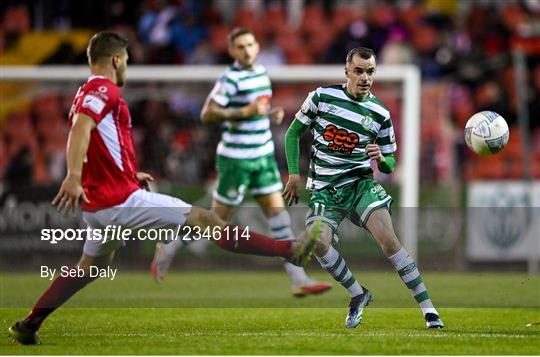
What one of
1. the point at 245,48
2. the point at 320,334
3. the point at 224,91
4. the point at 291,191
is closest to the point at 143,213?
the point at 291,191

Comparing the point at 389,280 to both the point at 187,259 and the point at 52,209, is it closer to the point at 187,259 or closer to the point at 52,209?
the point at 187,259

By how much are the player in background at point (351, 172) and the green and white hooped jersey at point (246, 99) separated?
282 cm

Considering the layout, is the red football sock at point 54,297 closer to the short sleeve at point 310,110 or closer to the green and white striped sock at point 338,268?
the green and white striped sock at point 338,268

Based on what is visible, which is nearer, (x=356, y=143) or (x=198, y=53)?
(x=356, y=143)

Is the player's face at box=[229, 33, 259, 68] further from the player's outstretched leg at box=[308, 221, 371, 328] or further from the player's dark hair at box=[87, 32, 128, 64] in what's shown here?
the player's dark hair at box=[87, 32, 128, 64]

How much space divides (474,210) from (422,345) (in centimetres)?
909

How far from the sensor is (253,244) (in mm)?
8633

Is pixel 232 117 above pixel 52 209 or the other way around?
above

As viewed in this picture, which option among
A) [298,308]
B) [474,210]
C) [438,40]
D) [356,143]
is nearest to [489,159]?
[474,210]

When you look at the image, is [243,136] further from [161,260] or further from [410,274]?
[410,274]

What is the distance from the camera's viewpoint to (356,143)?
9.48 meters

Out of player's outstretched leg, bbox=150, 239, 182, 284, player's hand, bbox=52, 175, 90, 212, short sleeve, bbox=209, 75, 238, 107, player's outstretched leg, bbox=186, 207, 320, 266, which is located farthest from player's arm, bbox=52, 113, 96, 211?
short sleeve, bbox=209, 75, 238, 107

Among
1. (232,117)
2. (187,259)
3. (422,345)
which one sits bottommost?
(187,259)

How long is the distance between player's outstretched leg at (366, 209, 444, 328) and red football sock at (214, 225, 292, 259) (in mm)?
936
